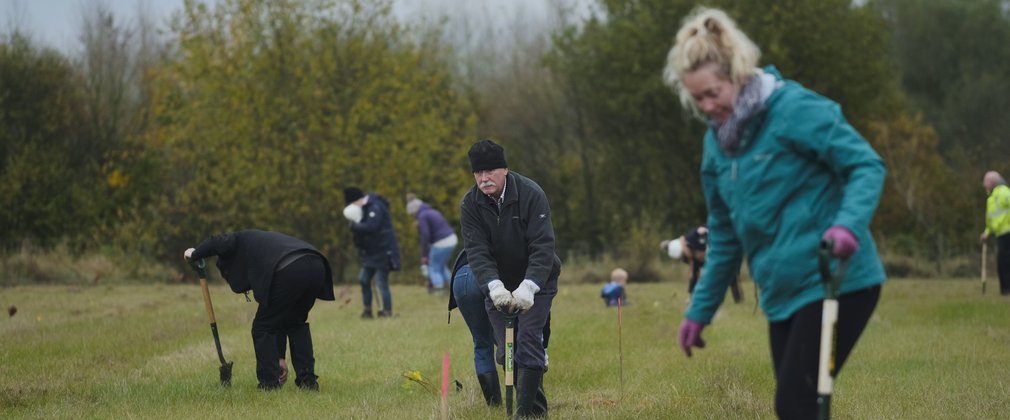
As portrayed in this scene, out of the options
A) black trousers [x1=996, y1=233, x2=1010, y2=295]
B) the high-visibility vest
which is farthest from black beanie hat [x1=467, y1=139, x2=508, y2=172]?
black trousers [x1=996, y1=233, x2=1010, y2=295]

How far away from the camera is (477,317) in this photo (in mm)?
9328

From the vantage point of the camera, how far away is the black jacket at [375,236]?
18.9m

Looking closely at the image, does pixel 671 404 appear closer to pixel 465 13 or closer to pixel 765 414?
pixel 765 414

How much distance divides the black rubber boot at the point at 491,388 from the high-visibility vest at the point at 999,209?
13752 millimetres

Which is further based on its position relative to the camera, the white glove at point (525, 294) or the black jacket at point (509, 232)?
the black jacket at point (509, 232)

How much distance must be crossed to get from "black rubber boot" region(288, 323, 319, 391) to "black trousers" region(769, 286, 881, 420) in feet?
20.7

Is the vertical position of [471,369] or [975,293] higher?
[471,369]

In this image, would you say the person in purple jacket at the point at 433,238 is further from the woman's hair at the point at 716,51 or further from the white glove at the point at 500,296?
the woman's hair at the point at 716,51

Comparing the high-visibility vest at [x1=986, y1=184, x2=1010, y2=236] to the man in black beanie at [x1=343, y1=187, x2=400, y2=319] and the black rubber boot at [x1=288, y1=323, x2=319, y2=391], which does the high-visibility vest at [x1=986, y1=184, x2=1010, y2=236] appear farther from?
the black rubber boot at [x1=288, y1=323, x2=319, y2=391]

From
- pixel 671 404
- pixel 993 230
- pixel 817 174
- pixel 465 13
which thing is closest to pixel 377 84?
A: pixel 993 230

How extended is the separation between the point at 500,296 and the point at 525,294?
16cm

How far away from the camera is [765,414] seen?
834 centimetres

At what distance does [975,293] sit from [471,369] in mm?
14307

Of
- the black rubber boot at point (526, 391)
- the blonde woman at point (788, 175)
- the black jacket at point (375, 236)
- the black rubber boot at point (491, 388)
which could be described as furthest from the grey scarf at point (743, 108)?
the black jacket at point (375, 236)
